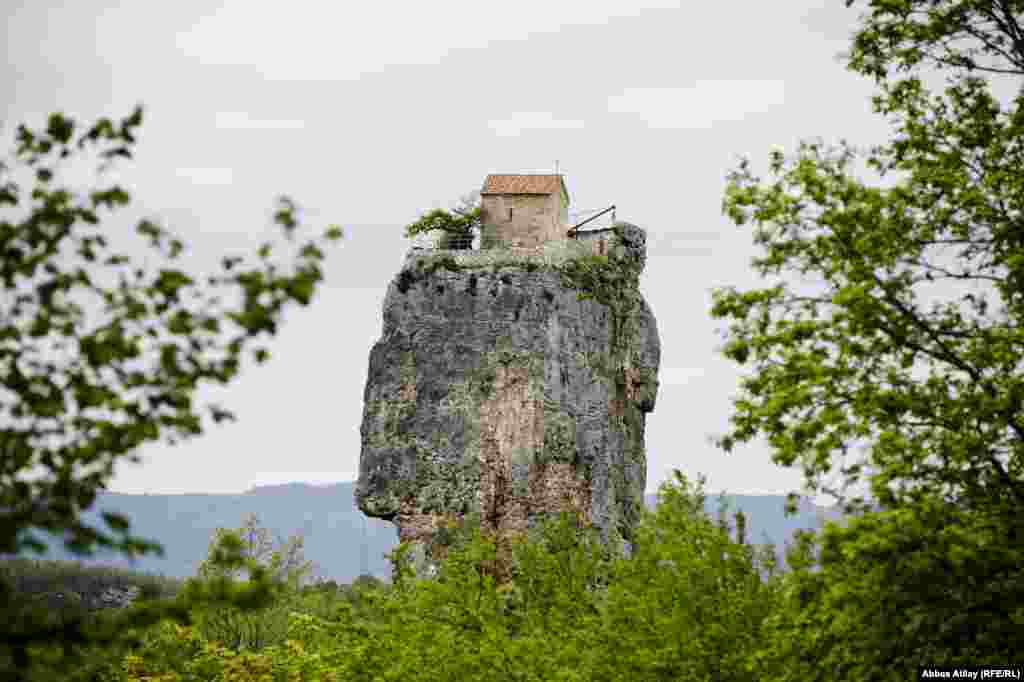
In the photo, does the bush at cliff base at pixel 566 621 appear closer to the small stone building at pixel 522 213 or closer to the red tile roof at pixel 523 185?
the small stone building at pixel 522 213

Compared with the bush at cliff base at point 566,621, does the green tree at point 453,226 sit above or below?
above

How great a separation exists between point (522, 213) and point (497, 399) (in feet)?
28.3

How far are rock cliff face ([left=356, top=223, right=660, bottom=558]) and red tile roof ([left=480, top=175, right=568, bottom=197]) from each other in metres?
2.55

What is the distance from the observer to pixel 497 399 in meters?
49.5

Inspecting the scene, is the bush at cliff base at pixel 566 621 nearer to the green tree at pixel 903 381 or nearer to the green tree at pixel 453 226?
the green tree at pixel 903 381

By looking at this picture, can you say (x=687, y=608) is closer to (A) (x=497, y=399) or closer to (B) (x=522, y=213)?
(A) (x=497, y=399)

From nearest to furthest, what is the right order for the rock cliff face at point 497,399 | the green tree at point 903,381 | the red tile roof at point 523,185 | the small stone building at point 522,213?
1. the green tree at point 903,381
2. the rock cliff face at point 497,399
3. the small stone building at point 522,213
4. the red tile roof at point 523,185

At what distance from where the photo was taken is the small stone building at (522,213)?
174 ft

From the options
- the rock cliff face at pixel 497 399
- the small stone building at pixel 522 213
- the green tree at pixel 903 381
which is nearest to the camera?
the green tree at pixel 903 381

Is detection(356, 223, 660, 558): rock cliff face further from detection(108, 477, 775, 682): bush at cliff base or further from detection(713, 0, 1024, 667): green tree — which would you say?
detection(713, 0, 1024, 667): green tree

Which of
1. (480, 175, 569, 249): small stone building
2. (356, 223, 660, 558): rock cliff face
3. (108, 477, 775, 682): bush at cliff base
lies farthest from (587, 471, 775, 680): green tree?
(480, 175, 569, 249): small stone building

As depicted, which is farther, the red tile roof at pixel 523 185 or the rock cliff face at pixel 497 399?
the red tile roof at pixel 523 185

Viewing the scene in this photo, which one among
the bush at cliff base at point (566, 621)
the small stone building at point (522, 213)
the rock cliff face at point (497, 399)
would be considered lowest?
the bush at cliff base at point (566, 621)

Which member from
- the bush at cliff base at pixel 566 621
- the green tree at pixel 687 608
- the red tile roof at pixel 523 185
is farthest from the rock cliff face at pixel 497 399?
the green tree at pixel 687 608
